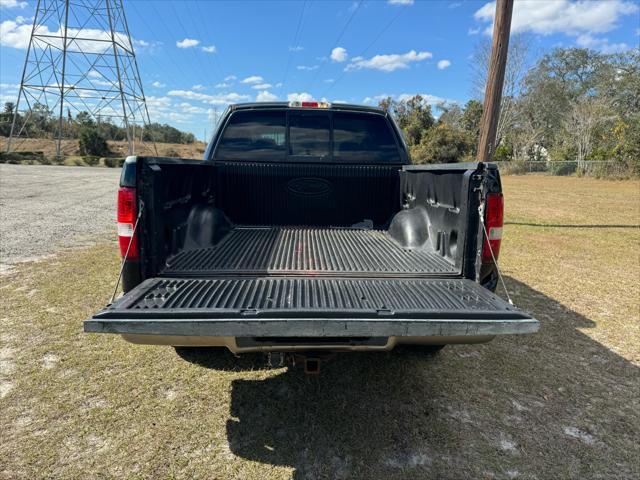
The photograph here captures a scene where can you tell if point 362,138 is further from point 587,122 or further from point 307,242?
point 587,122

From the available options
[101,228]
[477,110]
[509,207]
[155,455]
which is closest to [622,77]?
[477,110]

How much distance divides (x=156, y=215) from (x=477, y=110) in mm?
54246

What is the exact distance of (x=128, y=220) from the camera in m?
2.51

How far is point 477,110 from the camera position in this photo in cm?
5075

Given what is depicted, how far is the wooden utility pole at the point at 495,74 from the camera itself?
8633mm

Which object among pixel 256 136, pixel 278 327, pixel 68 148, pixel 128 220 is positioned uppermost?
pixel 68 148

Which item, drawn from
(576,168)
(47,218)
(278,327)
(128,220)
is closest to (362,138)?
(128,220)

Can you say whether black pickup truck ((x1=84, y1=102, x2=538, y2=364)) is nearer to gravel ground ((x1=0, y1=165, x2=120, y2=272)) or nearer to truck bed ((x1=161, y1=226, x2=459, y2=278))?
truck bed ((x1=161, y1=226, x2=459, y2=278))

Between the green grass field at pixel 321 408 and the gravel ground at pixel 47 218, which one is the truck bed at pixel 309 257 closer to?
the green grass field at pixel 321 408

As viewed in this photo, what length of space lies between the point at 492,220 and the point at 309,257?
4.31 feet

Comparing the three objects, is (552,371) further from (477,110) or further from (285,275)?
(477,110)

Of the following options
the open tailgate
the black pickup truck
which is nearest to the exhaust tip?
the black pickup truck

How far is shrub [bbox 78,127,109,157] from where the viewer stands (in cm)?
4131

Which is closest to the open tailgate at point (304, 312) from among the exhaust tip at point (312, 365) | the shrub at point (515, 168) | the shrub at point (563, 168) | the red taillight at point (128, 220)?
the red taillight at point (128, 220)
